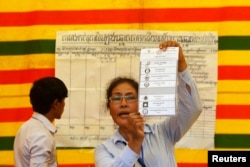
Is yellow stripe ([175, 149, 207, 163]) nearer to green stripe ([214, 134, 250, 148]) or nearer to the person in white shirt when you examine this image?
green stripe ([214, 134, 250, 148])

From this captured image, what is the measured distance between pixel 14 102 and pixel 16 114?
2.8 inches

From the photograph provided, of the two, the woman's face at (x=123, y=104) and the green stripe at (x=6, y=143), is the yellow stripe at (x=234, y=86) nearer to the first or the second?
the woman's face at (x=123, y=104)

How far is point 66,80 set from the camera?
3242 mm

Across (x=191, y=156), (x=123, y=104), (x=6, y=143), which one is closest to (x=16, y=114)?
(x=6, y=143)

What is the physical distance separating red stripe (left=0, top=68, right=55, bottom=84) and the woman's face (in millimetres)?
978

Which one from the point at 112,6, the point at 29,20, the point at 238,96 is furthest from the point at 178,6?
the point at 29,20

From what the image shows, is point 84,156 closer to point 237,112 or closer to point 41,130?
point 41,130

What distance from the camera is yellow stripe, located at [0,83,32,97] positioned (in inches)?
129

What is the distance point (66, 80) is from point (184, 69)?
3.83 ft

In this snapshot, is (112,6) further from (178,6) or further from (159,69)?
(159,69)

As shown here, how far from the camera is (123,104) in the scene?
2287 mm

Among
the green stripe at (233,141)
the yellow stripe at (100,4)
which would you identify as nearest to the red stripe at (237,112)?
the green stripe at (233,141)

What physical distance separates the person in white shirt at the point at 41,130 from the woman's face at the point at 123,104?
1.12ft

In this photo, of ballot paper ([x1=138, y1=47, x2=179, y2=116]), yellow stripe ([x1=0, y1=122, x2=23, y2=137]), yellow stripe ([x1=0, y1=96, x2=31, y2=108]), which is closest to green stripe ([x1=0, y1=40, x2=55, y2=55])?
yellow stripe ([x1=0, y1=96, x2=31, y2=108])
